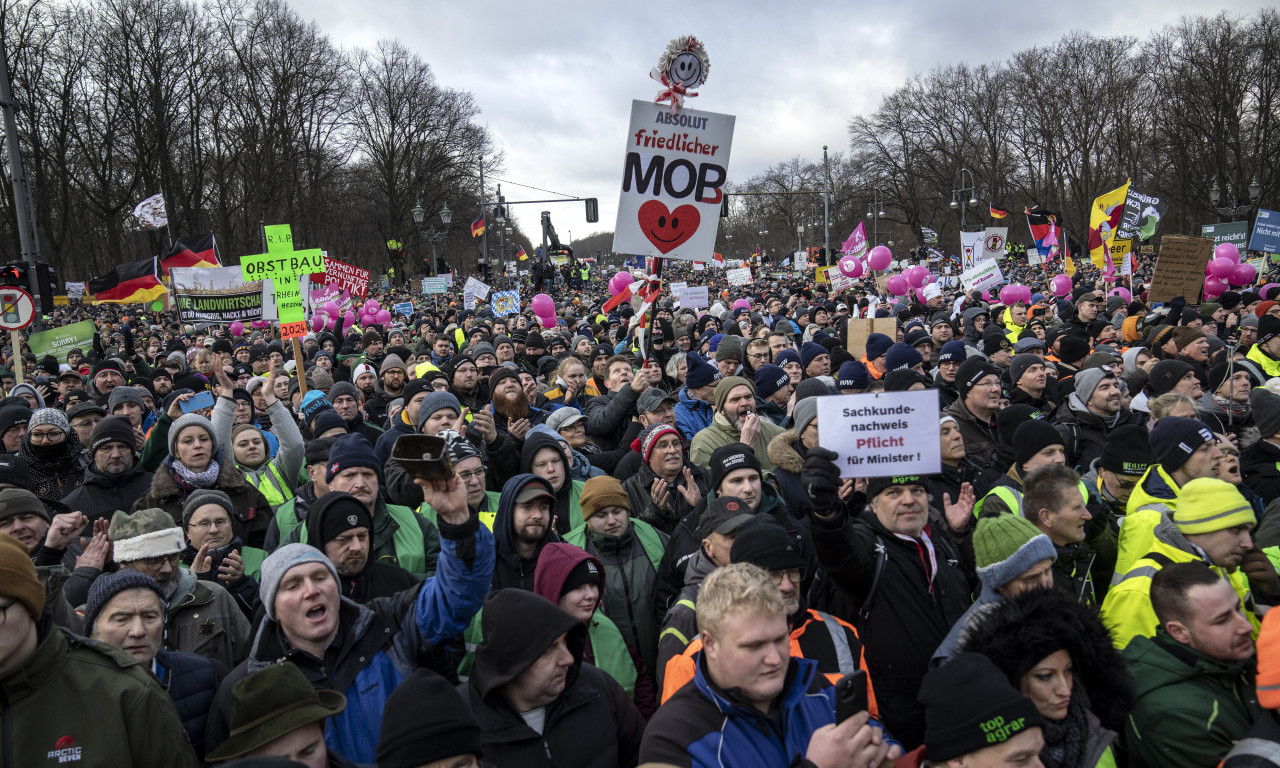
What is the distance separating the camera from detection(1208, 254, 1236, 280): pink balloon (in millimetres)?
15359

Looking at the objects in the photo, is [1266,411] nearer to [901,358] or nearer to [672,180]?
[901,358]

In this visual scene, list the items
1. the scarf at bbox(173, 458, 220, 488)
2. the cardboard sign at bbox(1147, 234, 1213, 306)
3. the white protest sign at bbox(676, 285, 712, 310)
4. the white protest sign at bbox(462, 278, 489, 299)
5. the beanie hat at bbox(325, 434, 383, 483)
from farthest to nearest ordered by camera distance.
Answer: the white protest sign at bbox(462, 278, 489, 299) → the white protest sign at bbox(676, 285, 712, 310) → the cardboard sign at bbox(1147, 234, 1213, 306) → the scarf at bbox(173, 458, 220, 488) → the beanie hat at bbox(325, 434, 383, 483)

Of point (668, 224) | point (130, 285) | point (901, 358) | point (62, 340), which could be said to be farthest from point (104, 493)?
point (130, 285)

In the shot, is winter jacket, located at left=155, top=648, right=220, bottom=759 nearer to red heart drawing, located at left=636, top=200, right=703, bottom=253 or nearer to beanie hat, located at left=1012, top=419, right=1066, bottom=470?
red heart drawing, located at left=636, top=200, right=703, bottom=253

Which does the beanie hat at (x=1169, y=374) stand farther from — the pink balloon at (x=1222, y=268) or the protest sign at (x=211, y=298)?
the protest sign at (x=211, y=298)

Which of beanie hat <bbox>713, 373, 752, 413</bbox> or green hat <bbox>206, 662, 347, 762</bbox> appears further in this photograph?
beanie hat <bbox>713, 373, 752, 413</bbox>

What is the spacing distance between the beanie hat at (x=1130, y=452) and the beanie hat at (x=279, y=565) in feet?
13.5

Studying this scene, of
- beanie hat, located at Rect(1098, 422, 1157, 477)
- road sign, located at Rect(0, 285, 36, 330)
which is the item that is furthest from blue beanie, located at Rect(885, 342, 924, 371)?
road sign, located at Rect(0, 285, 36, 330)

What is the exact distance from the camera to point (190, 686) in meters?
3.03

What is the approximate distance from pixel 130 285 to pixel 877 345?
18.6 metres

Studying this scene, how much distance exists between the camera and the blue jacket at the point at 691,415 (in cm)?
678

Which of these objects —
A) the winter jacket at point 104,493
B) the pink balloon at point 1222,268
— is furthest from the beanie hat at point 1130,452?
the pink balloon at point 1222,268

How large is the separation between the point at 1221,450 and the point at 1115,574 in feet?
3.89

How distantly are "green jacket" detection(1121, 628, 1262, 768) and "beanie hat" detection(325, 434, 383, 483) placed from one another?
3468 millimetres
